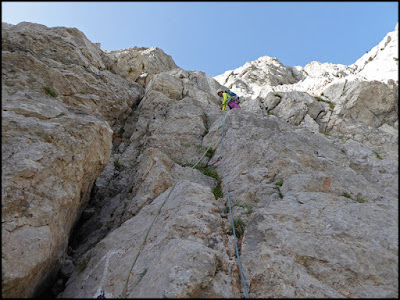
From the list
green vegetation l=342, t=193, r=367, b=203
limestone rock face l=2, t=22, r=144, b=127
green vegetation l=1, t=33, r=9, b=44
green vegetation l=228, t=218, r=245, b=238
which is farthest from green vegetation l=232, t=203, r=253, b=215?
green vegetation l=1, t=33, r=9, b=44

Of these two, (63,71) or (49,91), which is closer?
(49,91)

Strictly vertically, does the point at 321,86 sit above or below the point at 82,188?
above

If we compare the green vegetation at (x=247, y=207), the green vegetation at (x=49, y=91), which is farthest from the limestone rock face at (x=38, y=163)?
the green vegetation at (x=247, y=207)

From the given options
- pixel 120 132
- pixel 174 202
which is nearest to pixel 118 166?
pixel 120 132

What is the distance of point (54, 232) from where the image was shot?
6.77 meters

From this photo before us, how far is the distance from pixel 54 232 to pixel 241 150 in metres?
8.07

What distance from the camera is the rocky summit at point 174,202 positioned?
5.33 meters

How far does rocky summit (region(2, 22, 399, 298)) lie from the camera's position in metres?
5.33

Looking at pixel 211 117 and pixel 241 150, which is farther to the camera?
pixel 211 117

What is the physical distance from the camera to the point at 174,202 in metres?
7.93

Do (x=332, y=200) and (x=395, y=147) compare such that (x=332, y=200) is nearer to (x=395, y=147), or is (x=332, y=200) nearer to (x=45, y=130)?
(x=45, y=130)

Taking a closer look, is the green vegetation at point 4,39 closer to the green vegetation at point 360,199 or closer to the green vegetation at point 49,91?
the green vegetation at point 49,91

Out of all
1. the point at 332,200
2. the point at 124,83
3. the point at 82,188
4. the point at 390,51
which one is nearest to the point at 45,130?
the point at 82,188

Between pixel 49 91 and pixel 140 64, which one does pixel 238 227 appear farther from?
pixel 140 64
